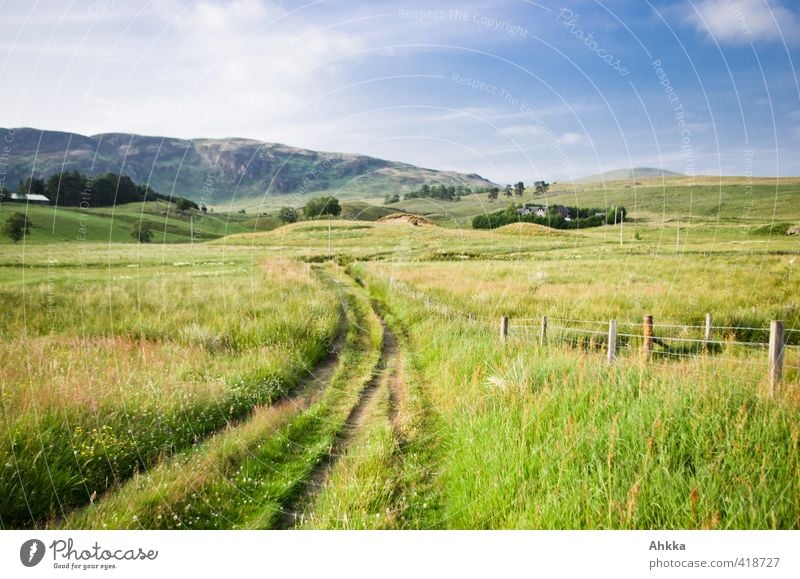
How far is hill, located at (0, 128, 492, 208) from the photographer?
4573 millimetres

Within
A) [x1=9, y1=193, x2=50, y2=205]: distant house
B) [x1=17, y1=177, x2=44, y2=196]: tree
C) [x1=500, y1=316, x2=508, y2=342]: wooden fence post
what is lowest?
[x1=500, y1=316, x2=508, y2=342]: wooden fence post

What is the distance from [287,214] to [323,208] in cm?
72

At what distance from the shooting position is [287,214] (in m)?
8.33

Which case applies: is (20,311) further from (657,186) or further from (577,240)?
(657,186)

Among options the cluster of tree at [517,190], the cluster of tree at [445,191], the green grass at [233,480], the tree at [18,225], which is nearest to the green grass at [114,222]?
the tree at [18,225]

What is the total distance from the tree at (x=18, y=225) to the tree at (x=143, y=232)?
2876 mm

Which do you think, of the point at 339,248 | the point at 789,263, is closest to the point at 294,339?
the point at 339,248

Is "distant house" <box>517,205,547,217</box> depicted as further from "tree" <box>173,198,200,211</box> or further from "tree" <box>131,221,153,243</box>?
"tree" <box>131,221,153,243</box>

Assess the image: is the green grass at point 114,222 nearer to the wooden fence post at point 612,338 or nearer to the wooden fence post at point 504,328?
the wooden fence post at point 504,328

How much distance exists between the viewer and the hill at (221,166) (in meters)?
4.57

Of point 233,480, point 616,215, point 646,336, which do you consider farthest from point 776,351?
point 233,480

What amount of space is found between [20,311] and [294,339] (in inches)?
149

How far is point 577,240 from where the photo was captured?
627 cm
